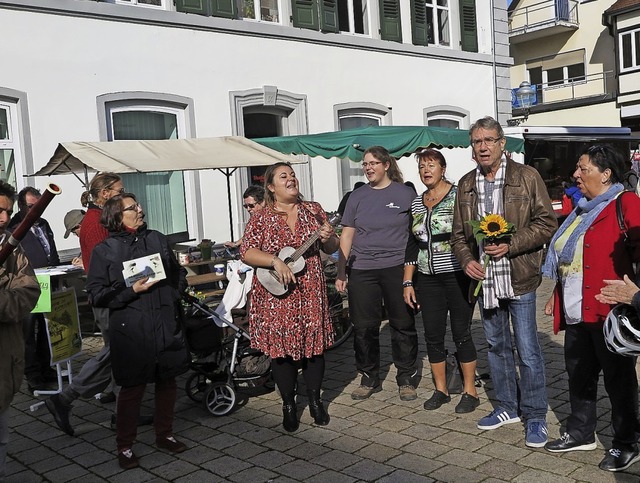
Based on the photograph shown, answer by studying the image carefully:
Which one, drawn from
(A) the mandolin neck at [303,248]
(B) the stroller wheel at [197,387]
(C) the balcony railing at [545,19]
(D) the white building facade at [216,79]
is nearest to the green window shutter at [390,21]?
(D) the white building facade at [216,79]

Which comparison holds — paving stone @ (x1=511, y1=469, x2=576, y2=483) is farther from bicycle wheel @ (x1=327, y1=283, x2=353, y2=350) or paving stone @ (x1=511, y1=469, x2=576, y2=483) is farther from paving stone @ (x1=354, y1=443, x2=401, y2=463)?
bicycle wheel @ (x1=327, y1=283, x2=353, y2=350)

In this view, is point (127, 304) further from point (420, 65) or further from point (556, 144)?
point (556, 144)

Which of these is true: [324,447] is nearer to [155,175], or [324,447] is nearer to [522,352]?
[522,352]

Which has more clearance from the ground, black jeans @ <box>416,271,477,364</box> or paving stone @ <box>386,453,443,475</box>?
black jeans @ <box>416,271,477,364</box>

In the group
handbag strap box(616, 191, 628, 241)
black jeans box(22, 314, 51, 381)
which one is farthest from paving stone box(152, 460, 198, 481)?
handbag strap box(616, 191, 628, 241)

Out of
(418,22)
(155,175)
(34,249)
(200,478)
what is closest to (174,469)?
(200,478)

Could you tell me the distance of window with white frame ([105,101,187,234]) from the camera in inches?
435

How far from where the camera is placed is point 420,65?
599 inches

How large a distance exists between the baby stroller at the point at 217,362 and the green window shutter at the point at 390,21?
10081mm

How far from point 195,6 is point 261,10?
1526mm

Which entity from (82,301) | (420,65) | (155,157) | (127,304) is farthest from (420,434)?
(420,65)

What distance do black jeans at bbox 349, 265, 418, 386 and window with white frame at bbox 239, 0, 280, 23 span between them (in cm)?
807

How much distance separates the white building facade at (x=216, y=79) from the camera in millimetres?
9922

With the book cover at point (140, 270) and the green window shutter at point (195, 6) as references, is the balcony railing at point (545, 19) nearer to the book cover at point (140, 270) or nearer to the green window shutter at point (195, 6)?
the green window shutter at point (195, 6)
